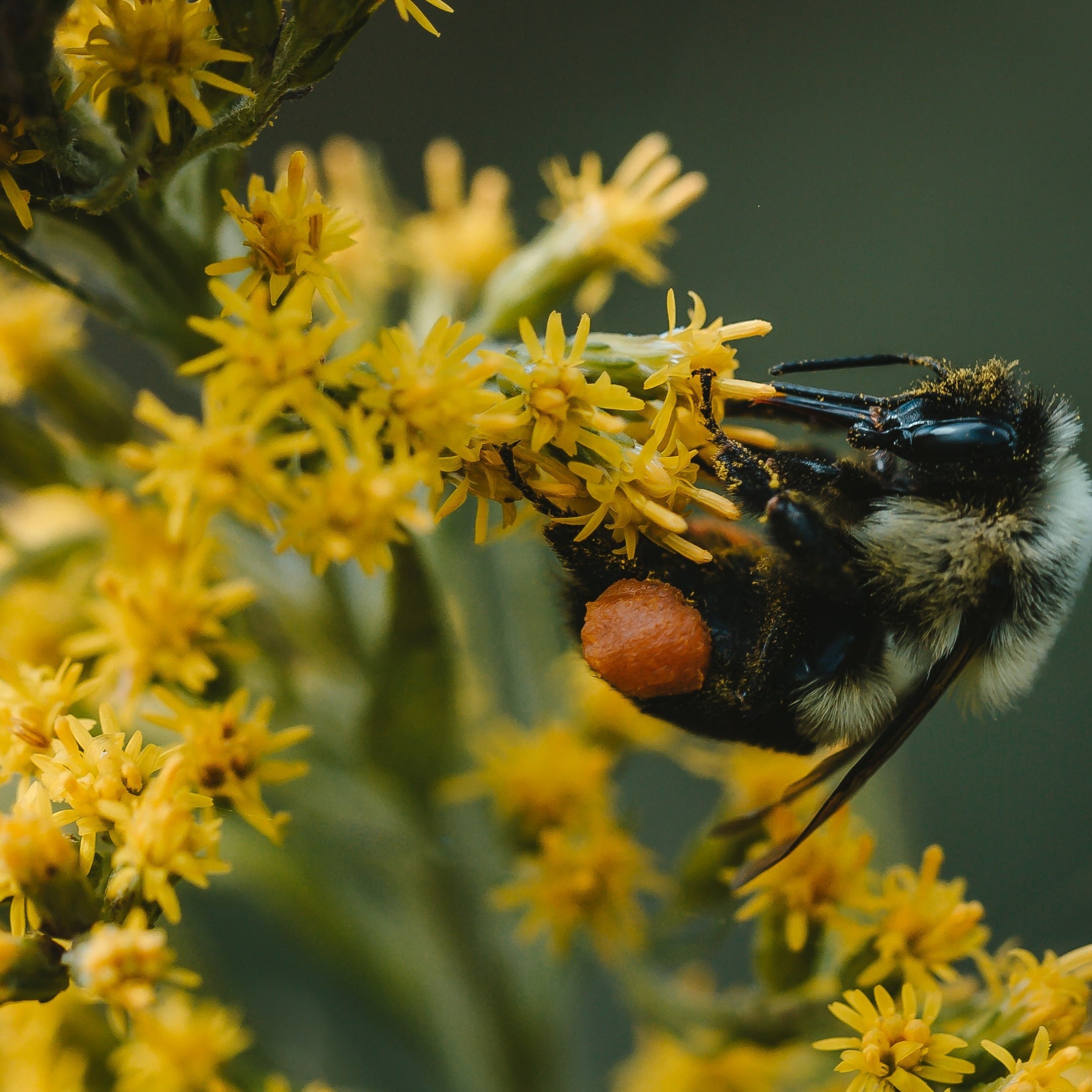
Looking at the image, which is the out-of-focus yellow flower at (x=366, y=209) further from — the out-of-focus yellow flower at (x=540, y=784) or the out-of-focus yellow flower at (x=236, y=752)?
the out-of-focus yellow flower at (x=236, y=752)

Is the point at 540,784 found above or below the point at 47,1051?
above

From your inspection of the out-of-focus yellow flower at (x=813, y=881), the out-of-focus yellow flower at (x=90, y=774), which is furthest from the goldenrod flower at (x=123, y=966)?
the out-of-focus yellow flower at (x=813, y=881)

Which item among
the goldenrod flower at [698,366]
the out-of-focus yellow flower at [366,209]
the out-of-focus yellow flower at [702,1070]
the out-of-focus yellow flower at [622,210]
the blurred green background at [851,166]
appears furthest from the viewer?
the blurred green background at [851,166]

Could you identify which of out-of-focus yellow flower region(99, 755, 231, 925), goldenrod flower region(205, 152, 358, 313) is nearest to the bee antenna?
goldenrod flower region(205, 152, 358, 313)

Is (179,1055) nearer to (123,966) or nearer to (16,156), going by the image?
(123,966)

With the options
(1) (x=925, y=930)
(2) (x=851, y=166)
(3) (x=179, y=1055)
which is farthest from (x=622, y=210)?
(2) (x=851, y=166)

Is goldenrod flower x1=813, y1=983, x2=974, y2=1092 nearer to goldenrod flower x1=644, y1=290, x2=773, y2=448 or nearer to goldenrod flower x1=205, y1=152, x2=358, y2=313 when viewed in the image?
goldenrod flower x1=644, y1=290, x2=773, y2=448
